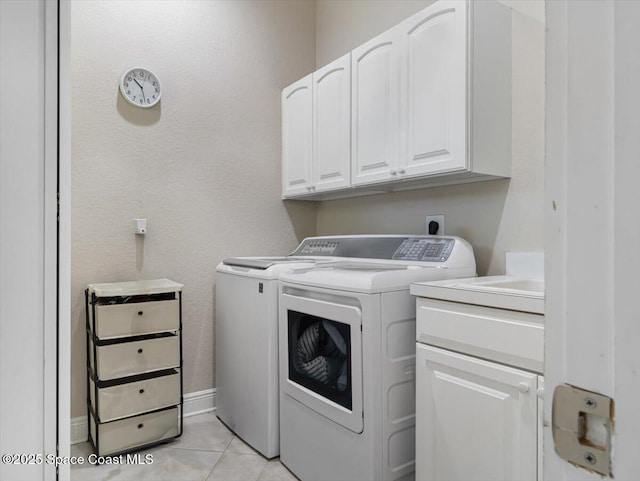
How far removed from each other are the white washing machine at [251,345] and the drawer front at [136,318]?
0.34 meters

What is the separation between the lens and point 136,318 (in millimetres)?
2135

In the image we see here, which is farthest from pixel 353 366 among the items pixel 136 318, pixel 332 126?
pixel 332 126

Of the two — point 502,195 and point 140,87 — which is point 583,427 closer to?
point 502,195

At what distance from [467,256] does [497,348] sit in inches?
29.0

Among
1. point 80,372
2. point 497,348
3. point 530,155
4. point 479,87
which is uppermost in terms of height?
point 479,87

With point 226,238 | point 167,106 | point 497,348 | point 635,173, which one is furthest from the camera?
point 226,238

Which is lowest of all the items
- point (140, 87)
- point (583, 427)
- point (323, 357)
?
point (323, 357)

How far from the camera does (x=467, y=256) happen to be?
6.40 ft

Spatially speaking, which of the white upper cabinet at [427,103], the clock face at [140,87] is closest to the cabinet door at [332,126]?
the white upper cabinet at [427,103]

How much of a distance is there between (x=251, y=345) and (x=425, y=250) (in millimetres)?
1041
